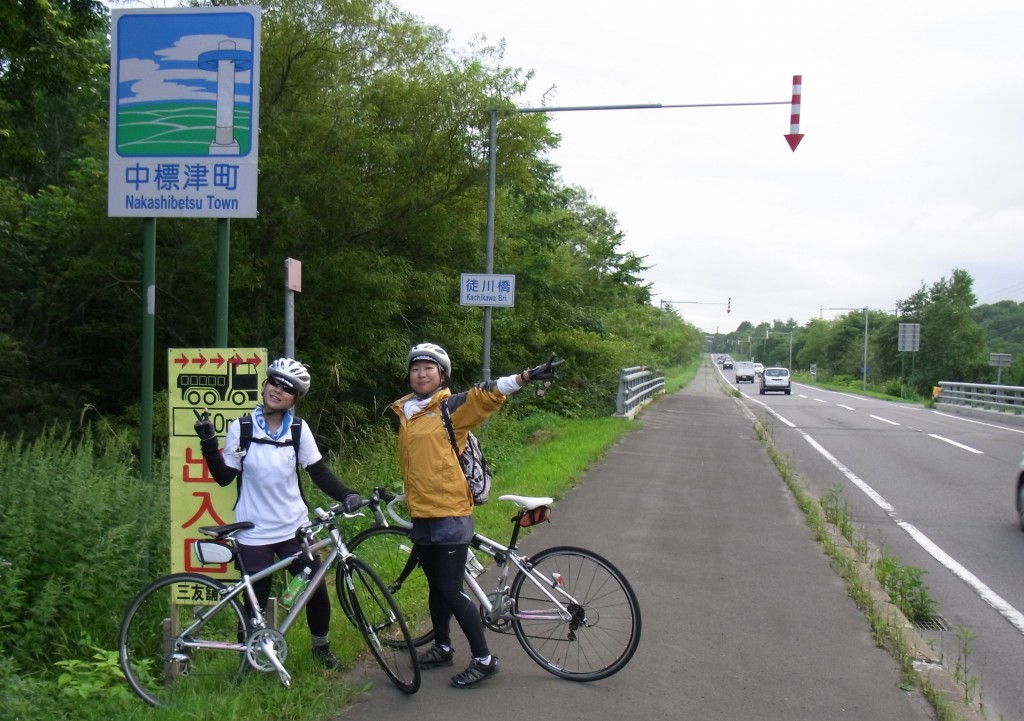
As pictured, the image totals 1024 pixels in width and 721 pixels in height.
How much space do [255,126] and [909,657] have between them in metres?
4.96

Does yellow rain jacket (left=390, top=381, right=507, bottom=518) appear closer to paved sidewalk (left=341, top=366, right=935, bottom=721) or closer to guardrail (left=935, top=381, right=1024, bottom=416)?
paved sidewalk (left=341, top=366, right=935, bottom=721)


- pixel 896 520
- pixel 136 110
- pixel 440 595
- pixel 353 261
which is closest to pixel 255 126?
pixel 136 110

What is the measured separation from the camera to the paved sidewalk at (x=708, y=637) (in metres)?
4.38

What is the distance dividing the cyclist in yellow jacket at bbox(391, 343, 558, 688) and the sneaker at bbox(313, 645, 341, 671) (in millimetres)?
633

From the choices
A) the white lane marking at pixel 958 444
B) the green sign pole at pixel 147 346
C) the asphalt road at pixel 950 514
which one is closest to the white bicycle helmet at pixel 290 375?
the green sign pole at pixel 147 346

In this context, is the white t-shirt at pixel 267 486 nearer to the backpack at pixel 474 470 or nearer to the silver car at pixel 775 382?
the backpack at pixel 474 470

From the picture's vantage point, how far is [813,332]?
133m

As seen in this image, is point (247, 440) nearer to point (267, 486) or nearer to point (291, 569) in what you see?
point (267, 486)

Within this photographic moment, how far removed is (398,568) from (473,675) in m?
1.47

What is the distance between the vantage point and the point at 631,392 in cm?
2391

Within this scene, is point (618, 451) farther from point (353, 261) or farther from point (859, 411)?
point (859, 411)

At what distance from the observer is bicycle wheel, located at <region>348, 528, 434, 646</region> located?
16.8 feet

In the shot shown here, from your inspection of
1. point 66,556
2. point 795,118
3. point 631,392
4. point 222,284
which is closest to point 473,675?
point 66,556

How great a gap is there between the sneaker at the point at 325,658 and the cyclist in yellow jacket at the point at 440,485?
633 mm
